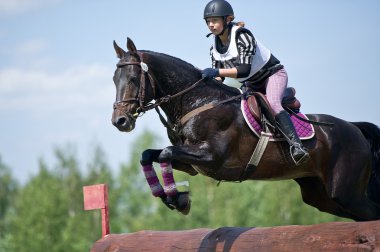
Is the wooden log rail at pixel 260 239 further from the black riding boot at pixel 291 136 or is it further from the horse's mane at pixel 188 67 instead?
the horse's mane at pixel 188 67

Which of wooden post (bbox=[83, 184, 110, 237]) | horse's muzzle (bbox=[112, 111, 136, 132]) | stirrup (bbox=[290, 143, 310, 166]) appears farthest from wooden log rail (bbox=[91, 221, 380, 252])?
horse's muzzle (bbox=[112, 111, 136, 132])

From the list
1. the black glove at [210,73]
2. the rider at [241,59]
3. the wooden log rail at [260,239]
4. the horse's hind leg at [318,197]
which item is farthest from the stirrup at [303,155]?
the black glove at [210,73]

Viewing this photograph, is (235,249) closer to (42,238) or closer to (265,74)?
(265,74)

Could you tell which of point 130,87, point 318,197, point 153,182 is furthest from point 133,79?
point 318,197

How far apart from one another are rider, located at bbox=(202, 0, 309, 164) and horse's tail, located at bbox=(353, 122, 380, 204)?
4.01 feet

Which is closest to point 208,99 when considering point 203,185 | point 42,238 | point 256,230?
point 256,230

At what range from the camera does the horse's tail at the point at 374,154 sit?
845 centimetres

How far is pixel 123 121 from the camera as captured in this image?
7.17 metres

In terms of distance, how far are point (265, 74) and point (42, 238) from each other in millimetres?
29135

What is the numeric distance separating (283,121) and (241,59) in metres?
0.75

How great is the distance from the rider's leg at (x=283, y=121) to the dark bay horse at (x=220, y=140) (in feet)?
0.71

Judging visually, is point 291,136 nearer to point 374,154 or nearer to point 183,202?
point 183,202

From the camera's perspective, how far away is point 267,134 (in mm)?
7707

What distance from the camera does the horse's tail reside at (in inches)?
333
